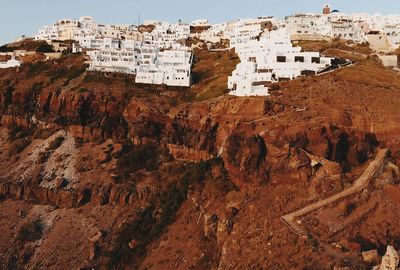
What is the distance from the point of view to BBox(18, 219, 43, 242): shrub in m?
52.4

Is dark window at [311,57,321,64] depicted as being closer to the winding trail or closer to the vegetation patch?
the winding trail

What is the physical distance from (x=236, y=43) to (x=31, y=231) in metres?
38.8

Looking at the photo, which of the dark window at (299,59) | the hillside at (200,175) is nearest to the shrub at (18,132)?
the hillside at (200,175)

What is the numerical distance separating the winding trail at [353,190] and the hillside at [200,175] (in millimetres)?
507

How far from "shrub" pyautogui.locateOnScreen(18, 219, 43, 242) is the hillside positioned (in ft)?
0.36

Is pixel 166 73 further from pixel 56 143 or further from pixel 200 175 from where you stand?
pixel 200 175

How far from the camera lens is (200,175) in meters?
50.7

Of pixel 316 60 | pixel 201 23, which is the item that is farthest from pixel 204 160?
pixel 201 23

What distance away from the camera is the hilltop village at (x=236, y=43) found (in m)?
59.1

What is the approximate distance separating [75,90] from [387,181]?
3418 centimetres

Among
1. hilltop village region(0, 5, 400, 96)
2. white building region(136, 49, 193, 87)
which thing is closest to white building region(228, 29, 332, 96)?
hilltop village region(0, 5, 400, 96)

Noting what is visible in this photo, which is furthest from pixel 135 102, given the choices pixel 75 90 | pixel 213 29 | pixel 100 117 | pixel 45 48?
pixel 213 29

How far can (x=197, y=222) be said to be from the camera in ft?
156

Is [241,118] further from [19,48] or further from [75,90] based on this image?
[19,48]
